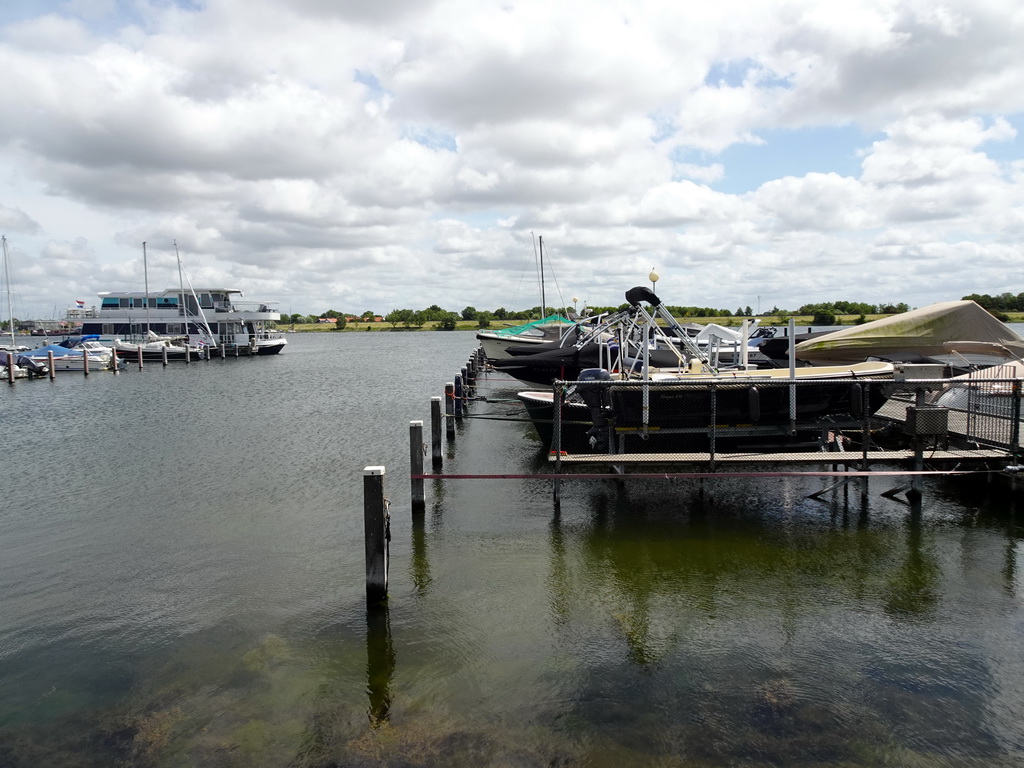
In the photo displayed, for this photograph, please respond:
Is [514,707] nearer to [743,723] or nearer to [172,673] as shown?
[743,723]

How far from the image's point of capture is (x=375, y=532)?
30.0ft

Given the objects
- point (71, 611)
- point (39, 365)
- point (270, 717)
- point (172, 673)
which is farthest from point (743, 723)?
point (39, 365)

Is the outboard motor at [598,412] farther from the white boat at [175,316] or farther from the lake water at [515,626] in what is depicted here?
the white boat at [175,316]

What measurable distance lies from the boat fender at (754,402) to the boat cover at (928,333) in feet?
34.9

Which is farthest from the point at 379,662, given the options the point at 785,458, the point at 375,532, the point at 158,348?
the point at 158,348

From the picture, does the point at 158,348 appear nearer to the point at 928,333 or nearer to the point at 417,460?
the point at 417,460

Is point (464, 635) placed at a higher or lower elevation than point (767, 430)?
lower

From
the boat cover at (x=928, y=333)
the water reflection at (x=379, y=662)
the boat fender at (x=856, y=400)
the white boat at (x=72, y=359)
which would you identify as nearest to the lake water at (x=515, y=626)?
the water reflection at (x=379, y=662)

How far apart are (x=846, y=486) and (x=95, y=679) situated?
12.8 metres

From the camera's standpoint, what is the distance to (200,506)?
49.6 ft

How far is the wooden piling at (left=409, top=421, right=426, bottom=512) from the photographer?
13.3m

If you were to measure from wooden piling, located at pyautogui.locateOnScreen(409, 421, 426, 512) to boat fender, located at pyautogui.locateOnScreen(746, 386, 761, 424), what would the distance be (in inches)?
249

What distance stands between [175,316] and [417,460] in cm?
7416

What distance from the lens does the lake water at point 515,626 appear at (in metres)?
6.54
